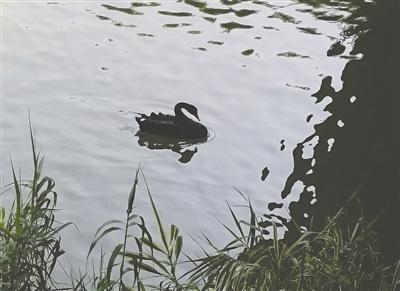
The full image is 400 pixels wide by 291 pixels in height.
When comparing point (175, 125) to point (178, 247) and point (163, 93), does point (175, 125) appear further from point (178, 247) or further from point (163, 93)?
point (178, 247)

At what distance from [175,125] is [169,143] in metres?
0.17

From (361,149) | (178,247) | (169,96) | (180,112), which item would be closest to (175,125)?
(180,112)

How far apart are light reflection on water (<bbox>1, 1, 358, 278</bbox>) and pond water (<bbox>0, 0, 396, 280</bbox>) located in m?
0.01

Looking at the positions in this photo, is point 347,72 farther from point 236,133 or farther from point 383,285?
point 383,285

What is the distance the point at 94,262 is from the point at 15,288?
1.37 meters

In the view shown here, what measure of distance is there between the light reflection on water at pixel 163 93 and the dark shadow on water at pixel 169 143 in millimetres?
92

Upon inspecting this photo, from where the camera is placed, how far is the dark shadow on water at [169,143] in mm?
7242

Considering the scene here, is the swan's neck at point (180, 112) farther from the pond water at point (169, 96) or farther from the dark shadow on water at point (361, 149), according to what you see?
the dark shadow on water at point (361, 149)

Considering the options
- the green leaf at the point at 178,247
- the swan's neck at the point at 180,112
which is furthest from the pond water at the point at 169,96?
the green leaf at the point at 178,247

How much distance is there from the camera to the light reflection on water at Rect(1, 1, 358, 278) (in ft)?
20.7

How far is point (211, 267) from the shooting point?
400 centimetres

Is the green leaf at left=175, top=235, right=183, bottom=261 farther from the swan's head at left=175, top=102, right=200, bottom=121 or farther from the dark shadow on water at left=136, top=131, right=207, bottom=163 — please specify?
the swan's head at left=175, top=102, right=200, bottom=121

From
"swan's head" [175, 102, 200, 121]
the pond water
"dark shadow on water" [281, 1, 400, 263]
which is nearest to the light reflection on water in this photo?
the pond water

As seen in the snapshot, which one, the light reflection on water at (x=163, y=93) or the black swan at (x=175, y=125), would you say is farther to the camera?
the black swan at (x=175, y=125)
